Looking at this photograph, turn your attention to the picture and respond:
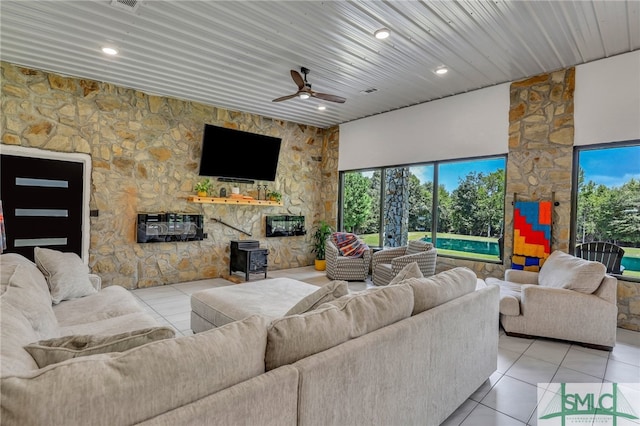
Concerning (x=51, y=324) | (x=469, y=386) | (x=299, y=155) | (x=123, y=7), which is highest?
(x=123, y=7)

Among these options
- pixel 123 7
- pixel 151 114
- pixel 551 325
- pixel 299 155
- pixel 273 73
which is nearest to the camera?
pixel 123 7

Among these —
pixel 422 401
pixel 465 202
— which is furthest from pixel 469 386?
pixel 465 202

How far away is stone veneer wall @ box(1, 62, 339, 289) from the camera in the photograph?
14.2 feet

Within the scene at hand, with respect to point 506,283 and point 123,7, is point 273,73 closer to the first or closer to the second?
point 123,7

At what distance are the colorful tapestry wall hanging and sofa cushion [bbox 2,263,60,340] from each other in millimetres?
5019

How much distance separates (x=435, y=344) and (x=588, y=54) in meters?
4.06

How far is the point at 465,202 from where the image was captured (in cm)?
520

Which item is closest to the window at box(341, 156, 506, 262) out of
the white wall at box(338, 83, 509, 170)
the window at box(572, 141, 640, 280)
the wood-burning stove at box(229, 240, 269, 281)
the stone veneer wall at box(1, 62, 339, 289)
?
A: the white wall at box(338, 83, 509, 170)

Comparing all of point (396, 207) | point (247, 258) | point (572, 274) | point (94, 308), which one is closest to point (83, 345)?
point (94, 308)

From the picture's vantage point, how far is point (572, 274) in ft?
10.8

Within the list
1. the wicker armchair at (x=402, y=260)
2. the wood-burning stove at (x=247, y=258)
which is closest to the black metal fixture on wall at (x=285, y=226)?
the wood-burning stove at (x=247, y=258)

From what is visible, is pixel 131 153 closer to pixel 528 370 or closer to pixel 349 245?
pixel 349 245

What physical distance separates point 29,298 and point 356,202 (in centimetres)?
576

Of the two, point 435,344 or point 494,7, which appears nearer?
point 435,344
